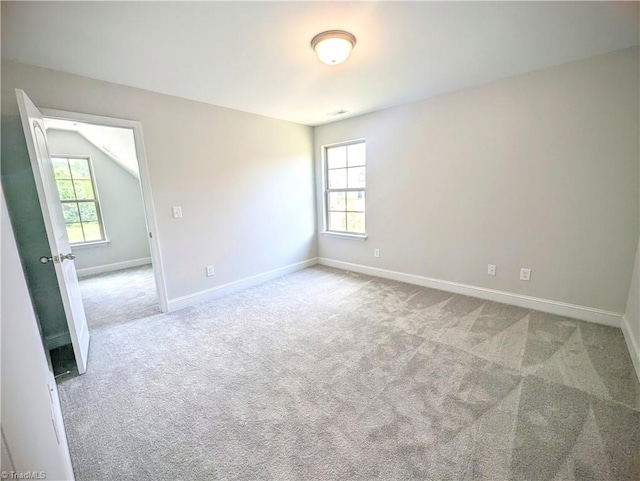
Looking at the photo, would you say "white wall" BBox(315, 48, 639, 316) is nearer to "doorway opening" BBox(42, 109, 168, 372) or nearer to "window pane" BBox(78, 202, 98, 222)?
"doorway opening" BBox(42, 109, 168, 372)

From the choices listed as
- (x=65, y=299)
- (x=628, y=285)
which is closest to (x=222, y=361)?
(x=65, y=299)

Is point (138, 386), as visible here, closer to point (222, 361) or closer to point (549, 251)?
point (222, 361)

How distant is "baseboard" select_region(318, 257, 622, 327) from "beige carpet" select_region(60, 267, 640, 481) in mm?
121

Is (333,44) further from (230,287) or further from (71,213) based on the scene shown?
(71,213)

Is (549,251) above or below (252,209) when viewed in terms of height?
below

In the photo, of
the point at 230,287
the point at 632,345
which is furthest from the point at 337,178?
the point at 632,345

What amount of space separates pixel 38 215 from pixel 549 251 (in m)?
4.74

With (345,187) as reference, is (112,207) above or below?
below

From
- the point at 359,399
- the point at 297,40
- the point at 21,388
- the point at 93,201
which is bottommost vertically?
the point at 359,399

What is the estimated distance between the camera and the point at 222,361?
2.17m

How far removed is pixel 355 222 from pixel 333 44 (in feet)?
8.90

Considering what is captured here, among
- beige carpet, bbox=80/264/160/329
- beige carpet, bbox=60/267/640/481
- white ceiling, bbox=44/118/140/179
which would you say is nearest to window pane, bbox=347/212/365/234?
beige carpet, bbox=60/267/640/481

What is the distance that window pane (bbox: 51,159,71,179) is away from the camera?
14.9 ft

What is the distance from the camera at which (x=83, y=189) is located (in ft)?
15.6
